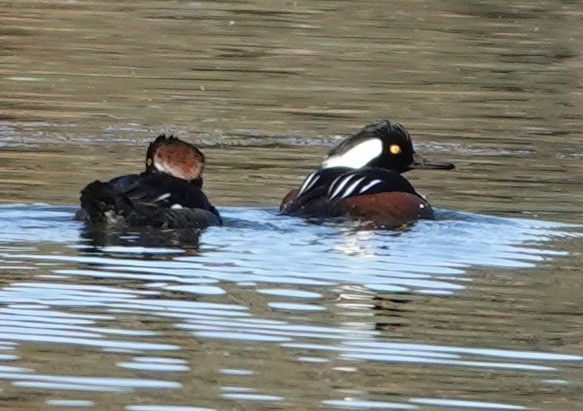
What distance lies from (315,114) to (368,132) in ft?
16.2

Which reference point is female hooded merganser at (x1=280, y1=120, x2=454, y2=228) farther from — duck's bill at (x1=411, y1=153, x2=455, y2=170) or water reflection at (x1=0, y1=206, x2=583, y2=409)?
duck's bill at (x1=411, y1=153, x2=455, y2=170)

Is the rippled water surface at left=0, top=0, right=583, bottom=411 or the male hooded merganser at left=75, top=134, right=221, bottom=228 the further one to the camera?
the male hooded merganser at left=75, top=134, right=221, bottom=228

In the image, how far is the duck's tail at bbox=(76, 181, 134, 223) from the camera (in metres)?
11.0

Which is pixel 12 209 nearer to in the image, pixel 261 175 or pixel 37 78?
pixel 261 175

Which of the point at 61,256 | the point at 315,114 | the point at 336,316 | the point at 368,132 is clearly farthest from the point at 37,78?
the point at 336,316

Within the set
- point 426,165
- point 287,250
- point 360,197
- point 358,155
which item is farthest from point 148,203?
point 426,165

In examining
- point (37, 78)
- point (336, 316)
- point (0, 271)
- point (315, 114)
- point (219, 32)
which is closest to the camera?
point (336, 316)

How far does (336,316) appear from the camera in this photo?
877 cm

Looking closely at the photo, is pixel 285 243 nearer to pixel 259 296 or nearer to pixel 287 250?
pixel 287 250

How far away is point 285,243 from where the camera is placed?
10906 millimetres

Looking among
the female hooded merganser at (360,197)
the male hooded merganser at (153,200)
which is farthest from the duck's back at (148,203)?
the female hooded merganser at (360,197)

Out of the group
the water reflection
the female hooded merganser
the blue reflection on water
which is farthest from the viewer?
the female hooded merganser

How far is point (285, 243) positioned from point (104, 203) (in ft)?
3.60

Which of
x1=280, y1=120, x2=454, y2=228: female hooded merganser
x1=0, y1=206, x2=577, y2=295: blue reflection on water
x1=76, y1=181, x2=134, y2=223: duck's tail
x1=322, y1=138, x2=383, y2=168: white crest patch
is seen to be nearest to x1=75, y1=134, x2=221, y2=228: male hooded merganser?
x1=76, y1=181, x2=134, y2=223: duck's tail
